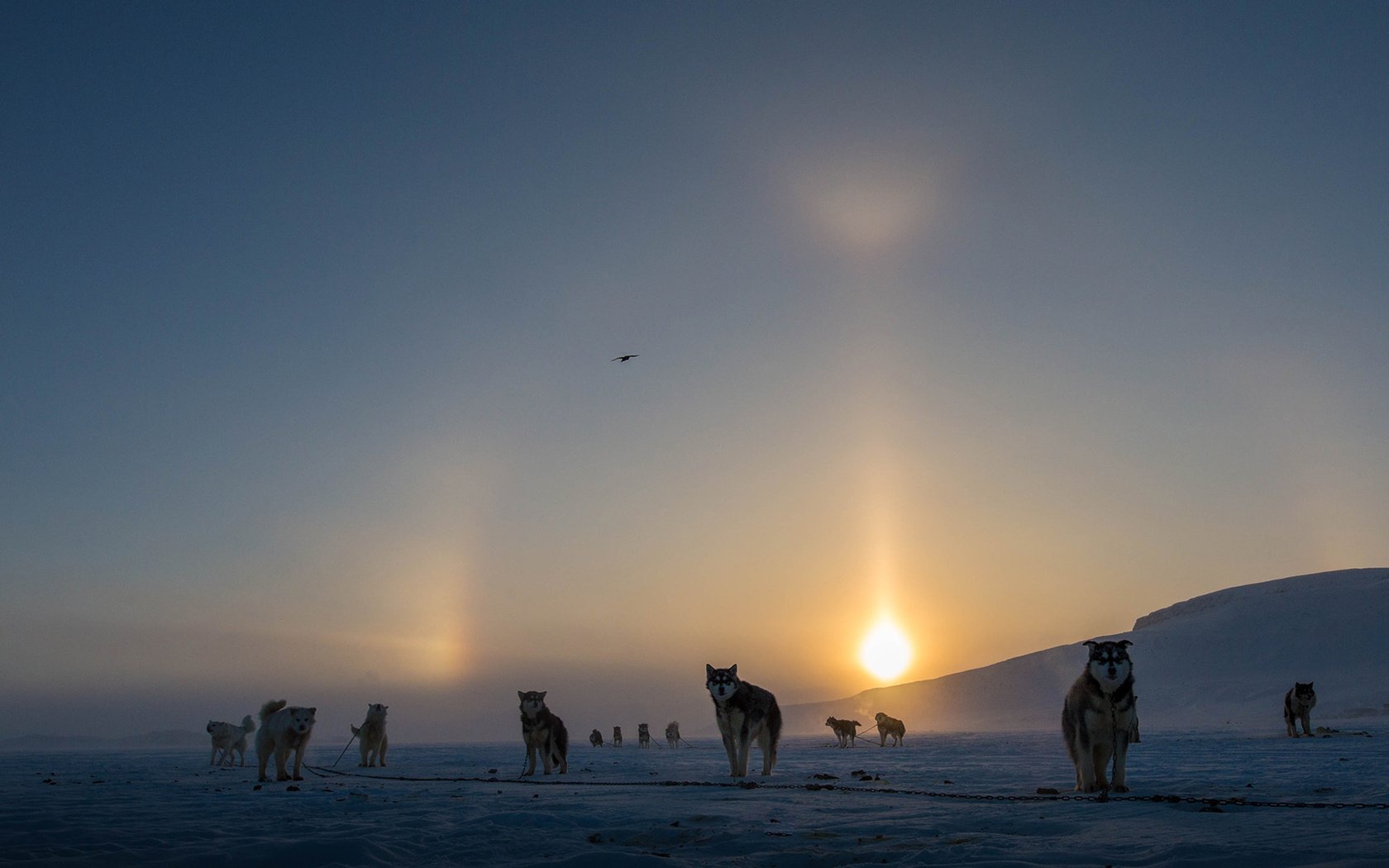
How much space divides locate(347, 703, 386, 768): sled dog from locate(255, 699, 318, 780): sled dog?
5.18 metres

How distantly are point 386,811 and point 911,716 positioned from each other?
140m

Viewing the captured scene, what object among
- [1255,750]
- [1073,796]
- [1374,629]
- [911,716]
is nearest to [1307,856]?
A: [1073,796]

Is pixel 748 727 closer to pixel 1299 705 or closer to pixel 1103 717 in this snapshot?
pixel 1103 717

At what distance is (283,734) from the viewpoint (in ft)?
61.6

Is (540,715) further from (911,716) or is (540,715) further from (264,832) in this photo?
(911,716)

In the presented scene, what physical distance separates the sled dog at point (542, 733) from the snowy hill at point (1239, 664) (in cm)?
4914

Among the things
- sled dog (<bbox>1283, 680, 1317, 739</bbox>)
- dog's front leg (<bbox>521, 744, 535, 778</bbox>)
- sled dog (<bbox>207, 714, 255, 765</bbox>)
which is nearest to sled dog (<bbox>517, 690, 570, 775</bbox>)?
dog's front leg (<bbox>521, 744, 535, 778</bbox>)

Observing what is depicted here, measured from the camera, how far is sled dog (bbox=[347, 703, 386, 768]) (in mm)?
24312

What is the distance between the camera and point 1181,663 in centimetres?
9206

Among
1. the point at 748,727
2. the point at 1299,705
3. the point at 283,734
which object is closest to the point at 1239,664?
the point at 1299,705

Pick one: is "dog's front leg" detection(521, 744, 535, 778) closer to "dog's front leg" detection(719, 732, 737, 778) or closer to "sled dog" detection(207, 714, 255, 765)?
"dog's front leg" detection(719, 732, 737, 778)

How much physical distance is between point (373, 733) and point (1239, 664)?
89.9 meters

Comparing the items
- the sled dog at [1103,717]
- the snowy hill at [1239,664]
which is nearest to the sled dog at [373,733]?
the sled dog at [1103,717]

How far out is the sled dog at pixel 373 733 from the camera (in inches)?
957
